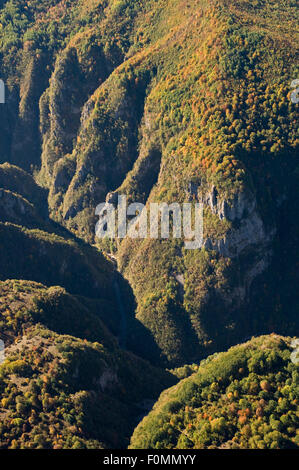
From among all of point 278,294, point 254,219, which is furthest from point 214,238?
point 278,294

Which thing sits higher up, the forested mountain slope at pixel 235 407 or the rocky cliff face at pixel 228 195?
the rocky cliff face at pixel 228 195

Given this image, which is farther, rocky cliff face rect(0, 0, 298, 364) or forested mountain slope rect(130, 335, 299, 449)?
rocky cliff face rect(0, 0, 298, 364)

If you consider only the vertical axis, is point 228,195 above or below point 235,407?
above

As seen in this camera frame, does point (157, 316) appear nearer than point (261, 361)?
No

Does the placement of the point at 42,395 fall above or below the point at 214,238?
below

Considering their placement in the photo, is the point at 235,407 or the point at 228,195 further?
the point at 228,195

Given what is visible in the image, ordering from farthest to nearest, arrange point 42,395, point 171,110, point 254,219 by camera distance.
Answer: point 171,110, point 254,219, point 42,395

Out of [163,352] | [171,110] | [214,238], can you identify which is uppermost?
[171,110]

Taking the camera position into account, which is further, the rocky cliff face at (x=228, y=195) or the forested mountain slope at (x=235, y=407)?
the rocky cliff face at (x=228, y=195)

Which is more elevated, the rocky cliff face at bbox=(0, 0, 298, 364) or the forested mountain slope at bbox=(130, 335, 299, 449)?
the rocky cliff face at bbox=(0, 0, 298, 364)

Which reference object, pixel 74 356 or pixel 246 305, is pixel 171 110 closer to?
pixel 246 305

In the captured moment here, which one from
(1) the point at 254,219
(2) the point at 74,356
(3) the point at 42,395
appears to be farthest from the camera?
(1) the point at 254,219
